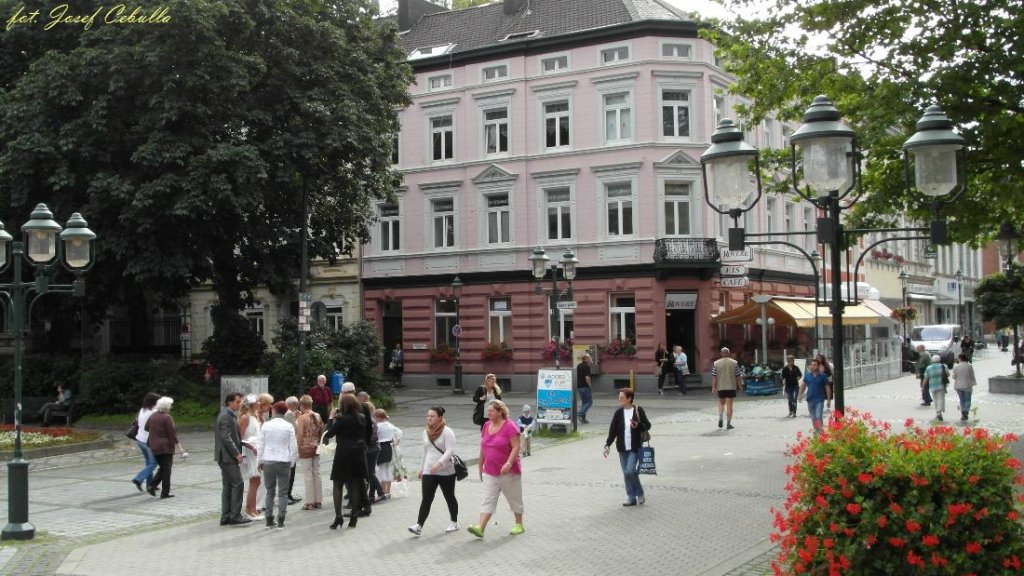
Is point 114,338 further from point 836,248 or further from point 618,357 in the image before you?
point 836,248

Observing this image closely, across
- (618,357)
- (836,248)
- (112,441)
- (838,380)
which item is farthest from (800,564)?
(618,357)

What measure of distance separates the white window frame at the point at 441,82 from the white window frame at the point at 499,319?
8.57 meters

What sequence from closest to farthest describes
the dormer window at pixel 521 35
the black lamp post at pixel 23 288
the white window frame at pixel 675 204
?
the black lamp post at pixel 23 288 → the white window frame at pixel 675 204 → the dormer window at pixel 521 35

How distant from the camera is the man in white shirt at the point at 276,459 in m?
13.0

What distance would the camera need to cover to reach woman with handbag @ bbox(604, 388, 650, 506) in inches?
542

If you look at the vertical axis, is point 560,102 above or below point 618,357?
above

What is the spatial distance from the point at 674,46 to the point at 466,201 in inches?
386

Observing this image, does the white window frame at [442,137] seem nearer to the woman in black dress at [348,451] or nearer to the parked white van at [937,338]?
the parked white van at [937,338]

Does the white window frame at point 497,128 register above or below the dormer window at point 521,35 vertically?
below

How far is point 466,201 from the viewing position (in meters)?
39.5

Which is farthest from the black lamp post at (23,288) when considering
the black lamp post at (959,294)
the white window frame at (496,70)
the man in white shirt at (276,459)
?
the black lamp post at (959,294)

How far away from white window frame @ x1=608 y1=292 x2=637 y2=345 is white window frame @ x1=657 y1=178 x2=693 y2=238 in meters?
2.66

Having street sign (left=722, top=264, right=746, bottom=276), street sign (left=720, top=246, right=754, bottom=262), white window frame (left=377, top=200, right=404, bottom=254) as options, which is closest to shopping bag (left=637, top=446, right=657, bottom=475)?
street sign (left=720, top=246, right=754, bottom=262)

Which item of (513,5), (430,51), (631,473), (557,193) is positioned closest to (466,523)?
(631,473)
